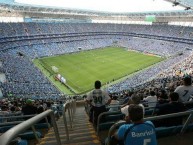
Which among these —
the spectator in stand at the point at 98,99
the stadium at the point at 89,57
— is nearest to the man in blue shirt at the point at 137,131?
the stadium at the point at 89,57

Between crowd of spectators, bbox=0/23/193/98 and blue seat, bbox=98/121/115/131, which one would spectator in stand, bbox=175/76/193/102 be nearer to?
blue seat, bbox=98/121/115/131

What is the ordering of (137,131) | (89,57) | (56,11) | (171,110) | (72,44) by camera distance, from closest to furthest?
(137,131), (171,110), (89,57), (72,44), (56,11)

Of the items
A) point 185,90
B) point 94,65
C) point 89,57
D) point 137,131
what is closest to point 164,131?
point 137,131

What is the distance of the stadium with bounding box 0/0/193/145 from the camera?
14477 millimetres

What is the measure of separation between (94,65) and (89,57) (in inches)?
360

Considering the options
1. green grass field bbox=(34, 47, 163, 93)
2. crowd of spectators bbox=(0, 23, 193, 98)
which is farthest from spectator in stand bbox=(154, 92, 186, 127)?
green grass field bbox=(34, 47, 163, 93)

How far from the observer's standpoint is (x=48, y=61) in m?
55.6

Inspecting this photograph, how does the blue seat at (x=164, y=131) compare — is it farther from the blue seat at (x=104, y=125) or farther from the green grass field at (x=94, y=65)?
the green grass field at (x=94, y=65)

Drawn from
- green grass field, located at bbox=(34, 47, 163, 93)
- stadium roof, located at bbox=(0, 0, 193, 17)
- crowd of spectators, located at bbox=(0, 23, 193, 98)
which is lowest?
green grass field, located at bbox=(34, 47, 163, 93)

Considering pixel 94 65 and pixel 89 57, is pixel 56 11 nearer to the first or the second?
pixel 89 57

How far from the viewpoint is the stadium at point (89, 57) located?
570 inches

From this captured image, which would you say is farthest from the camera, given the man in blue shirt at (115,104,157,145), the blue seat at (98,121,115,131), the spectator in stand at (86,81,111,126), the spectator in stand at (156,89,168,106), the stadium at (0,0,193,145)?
the stadium at (0,0,193,145)

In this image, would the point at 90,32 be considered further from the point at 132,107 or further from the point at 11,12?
the point at 132,107

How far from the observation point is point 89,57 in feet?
206
